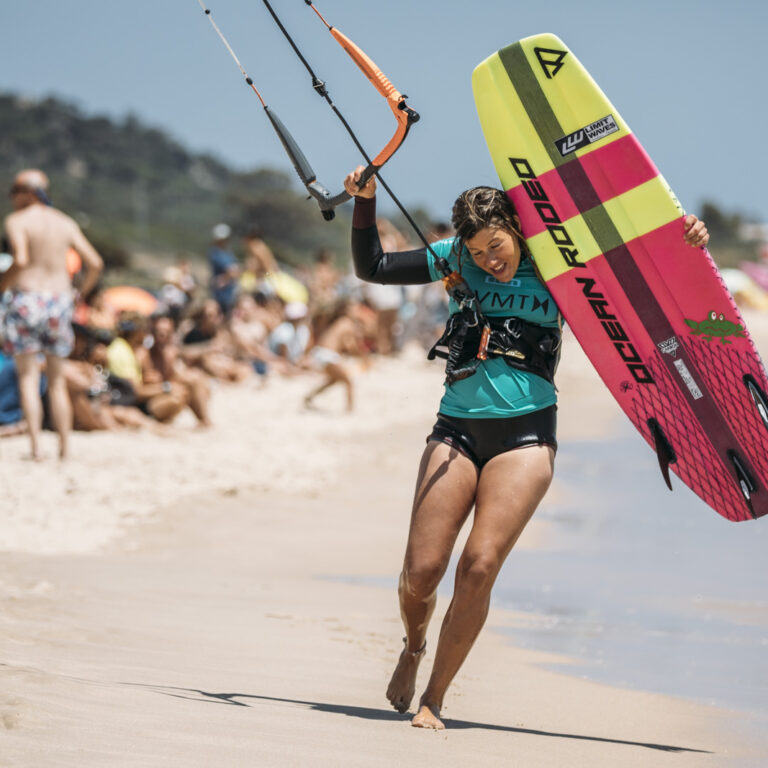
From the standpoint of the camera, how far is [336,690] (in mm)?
3910

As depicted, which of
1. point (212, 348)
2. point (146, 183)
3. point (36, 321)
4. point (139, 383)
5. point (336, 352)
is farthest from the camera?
point (146, 183)

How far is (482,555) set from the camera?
3426 millimetres

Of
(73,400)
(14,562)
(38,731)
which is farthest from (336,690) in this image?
→ (73,400)

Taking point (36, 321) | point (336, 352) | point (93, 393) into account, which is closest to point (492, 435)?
point (36, 321)

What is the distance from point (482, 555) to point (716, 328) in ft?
4.46

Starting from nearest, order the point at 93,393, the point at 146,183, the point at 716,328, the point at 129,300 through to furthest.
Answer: the point at 716,328 < the point at 93,393 < the point at 129,300 < the point at 146,183

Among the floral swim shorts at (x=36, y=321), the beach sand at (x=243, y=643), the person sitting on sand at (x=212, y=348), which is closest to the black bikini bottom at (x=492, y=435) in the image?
the beach sand at (x=243, y=643)

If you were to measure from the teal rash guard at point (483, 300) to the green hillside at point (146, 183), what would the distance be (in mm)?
42854

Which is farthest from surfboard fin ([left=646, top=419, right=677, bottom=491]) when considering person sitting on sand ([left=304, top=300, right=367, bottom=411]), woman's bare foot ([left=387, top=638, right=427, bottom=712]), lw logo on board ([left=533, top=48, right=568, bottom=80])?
person sitting on sand ([left=304, top=300, right=367, bottom=411])

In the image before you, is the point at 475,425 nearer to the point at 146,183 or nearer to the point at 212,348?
the point at 212,348

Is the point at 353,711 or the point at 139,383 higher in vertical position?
the point at 139,383

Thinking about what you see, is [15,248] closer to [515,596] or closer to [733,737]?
[515,596]

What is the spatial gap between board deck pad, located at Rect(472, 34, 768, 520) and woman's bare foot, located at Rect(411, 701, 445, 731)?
125 centimetres

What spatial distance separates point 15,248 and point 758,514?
489cm
